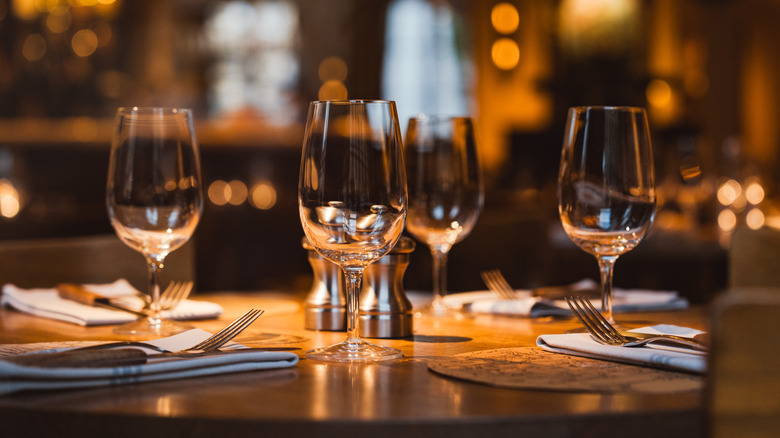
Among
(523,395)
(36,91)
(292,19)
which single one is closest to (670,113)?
→ (292,19)

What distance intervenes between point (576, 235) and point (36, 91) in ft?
21.2

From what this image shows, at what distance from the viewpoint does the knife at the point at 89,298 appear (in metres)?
1.22

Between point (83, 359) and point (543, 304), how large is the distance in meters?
0.64

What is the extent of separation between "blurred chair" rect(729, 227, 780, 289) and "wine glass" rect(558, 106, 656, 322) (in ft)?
1.04

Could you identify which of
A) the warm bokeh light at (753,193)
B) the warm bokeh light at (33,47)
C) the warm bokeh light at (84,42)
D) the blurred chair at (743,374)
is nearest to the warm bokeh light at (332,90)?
the warm bokeh light at (84,42)

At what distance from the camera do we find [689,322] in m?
1.17

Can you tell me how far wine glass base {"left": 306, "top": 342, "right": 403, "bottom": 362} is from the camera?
0.89 m

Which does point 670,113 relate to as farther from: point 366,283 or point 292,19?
point 366,283

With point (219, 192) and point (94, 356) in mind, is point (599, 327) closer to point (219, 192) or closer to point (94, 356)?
point (94, 356)

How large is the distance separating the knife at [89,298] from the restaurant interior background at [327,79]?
11.7ft

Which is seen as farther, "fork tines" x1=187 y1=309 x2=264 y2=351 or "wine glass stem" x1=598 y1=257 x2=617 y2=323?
"wine glass stem" x1=598 y1=257 x2=617 y2=323

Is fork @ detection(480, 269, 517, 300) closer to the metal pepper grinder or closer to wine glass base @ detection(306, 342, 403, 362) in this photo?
the metal pepper grinder

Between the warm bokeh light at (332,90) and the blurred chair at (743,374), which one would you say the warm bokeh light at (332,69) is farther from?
the blurred chair at (743,374)

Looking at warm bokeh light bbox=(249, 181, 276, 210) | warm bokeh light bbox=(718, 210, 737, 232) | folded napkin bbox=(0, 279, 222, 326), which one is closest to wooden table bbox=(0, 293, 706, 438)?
folded napkin bbox=(0, 279, 222, 326)
